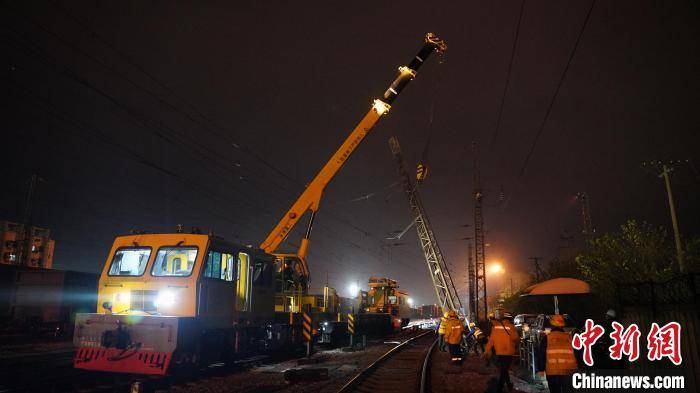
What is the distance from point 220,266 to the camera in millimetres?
11672

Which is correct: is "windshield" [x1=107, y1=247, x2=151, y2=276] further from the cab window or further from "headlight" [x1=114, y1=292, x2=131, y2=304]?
the cab window

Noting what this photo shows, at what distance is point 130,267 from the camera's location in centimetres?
1128

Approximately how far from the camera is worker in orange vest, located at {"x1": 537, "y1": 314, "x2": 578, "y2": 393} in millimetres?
7113

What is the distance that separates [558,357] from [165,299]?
807cm

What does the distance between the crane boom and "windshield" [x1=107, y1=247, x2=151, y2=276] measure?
626cm

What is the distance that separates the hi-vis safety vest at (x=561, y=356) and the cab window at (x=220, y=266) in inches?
294

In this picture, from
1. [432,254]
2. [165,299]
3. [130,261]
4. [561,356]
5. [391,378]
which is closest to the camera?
[561,356]

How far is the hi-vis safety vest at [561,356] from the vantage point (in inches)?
280

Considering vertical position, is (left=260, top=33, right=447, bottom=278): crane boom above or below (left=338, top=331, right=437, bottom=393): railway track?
above

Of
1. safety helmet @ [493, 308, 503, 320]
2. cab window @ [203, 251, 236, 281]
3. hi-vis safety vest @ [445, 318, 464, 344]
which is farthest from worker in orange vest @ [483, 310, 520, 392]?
cab window @ [203, 251, 236, 281]

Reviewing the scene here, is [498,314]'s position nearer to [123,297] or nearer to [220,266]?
[220,266]

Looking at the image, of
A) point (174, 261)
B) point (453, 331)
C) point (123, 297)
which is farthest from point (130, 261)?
point (453, 331)

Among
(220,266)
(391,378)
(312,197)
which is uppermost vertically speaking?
(312,197)

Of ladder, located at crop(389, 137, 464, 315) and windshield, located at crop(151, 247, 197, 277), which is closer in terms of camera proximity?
windshield, located at crop(151, 247, 197, 277)
